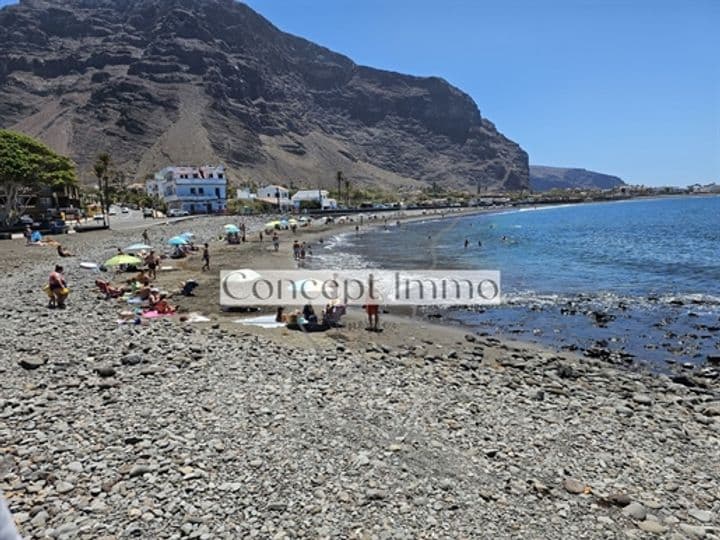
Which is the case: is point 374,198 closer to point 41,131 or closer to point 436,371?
point 41,131

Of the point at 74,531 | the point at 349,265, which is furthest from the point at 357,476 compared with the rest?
the point at 349,265

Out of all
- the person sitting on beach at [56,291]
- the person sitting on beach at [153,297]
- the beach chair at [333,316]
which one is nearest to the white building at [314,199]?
the person sitting on beach at [153,297]

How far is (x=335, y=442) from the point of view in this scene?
7.94 m

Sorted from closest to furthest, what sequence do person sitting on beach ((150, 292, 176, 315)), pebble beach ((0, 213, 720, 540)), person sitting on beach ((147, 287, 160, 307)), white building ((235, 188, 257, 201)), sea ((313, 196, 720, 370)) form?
1. pebble beach ((0, 213, 720, 540))
2. sea ((313, 196, 720, 370))
3. person sitting on beach ((150, 292, 176, 315))
4. person sitting on beach ((147, 287, 160, 307))
5. white building ((235, 188, 257, 201))

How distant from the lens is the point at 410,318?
65.6 feet

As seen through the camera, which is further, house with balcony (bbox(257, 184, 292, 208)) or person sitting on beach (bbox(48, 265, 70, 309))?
house with balcony (bbox(257, 184, 292, 208))

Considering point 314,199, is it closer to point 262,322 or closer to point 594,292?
point 594,292

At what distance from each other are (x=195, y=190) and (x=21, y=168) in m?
56.8

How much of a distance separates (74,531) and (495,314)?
17799mm

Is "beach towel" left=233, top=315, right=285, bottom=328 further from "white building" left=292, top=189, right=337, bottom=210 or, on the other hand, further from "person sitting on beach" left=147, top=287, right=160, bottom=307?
"white building" left=292, top=189, right=337, bottom=210

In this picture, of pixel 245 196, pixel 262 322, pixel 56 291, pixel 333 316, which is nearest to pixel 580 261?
pixel 333 316

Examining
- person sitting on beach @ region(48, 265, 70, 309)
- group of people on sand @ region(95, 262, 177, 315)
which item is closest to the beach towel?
group of people on sand @ region(95, 262, 177, 315)

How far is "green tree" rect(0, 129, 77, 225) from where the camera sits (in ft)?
144

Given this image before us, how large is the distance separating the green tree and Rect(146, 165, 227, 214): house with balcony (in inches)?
1722
